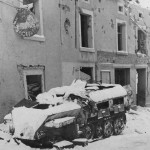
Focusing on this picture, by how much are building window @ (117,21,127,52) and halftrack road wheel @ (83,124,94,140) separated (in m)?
9.74

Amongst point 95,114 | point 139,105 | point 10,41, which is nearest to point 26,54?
point 10,41

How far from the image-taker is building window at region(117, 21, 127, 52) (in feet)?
61.5

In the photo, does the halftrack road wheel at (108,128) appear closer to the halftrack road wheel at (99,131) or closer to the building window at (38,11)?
the halftrack road wheel at (99,131)

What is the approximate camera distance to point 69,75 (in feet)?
45.8

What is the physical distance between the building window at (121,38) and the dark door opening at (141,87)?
138 inches

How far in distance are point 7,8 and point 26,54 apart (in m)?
1.93

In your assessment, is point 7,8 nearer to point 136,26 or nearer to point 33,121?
point 33,121

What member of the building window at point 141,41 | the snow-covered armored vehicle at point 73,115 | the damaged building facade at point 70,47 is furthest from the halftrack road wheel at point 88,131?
the building window at point 141,41

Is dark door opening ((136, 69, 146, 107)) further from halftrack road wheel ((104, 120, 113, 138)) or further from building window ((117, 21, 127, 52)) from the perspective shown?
halftrack road wheel ((104, 120, 113, 138))

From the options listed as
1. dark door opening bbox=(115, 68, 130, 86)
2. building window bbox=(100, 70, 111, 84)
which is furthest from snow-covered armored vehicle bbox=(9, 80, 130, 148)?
dark door opening bbox=(115, 68, 130, 86)

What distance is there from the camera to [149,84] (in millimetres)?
21703

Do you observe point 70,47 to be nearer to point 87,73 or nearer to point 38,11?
point 87,73

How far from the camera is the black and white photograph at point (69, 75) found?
8258 mm

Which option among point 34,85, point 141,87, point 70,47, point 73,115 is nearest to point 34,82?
point 34,85
